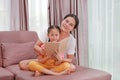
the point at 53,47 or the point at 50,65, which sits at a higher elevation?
the point at 53,47

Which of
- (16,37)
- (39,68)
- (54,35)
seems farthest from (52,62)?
(16,37)

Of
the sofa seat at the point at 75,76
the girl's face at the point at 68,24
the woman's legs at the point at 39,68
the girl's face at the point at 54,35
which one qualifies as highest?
the girl's face at the point at 68,24

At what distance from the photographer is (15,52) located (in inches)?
125

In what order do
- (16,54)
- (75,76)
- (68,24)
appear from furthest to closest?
(16,54) → (68,24) → (75,76)

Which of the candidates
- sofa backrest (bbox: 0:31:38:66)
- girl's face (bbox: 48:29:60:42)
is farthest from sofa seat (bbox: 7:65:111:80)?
sofa backrest (bbox: 0:31:38:66)

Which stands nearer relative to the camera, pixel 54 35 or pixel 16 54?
pixel 54 35

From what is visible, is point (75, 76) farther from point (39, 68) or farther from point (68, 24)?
point (68, 24)

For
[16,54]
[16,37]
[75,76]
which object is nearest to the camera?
[75,76]

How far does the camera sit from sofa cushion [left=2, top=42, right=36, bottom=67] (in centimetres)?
313

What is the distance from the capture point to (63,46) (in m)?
2.55

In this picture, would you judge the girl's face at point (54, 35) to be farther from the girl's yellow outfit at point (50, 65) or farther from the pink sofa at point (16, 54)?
the pink sofa at point (16, 54)

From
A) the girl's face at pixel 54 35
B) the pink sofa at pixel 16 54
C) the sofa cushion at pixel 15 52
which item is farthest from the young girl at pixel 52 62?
the sofa cushion at pixel 15 52

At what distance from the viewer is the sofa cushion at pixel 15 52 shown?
313cm

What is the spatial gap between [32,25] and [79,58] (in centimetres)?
99
